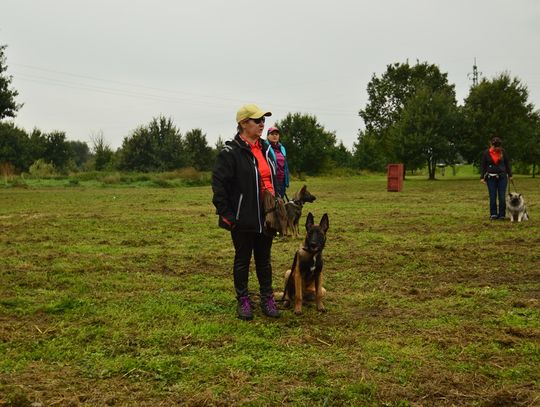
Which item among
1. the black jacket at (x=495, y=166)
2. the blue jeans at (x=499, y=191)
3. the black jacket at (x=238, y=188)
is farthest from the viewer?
the blue jeans at (x=499, y=191)

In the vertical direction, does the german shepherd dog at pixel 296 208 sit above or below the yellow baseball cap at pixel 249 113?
below

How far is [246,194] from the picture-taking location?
16.8 ft

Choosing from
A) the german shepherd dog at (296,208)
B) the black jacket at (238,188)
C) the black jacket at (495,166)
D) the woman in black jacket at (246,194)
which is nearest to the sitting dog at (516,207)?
the black jacket at (495,166)

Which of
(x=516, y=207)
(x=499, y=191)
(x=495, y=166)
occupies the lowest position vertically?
(x=516, y=207)

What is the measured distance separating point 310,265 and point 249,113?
66.3 inches

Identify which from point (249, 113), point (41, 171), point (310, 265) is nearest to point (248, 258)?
point (310, 265)

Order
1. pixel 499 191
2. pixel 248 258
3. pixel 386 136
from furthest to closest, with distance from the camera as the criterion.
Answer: pixel 386 136 → pixel 499 191 → pixel 248 258

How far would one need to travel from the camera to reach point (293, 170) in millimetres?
53812

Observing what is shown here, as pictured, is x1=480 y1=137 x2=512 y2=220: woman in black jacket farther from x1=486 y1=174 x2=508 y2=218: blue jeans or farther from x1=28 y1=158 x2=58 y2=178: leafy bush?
x1=28 y1=158 x2=58 y2=178: leafy bush

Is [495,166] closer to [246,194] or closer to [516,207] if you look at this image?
[516,207]

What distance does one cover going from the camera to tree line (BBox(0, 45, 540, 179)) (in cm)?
4297

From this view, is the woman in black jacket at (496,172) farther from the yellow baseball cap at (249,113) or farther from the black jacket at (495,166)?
the yellow baseball cap at (249,113)

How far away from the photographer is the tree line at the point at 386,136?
43.0 meters

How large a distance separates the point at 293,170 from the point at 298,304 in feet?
160
